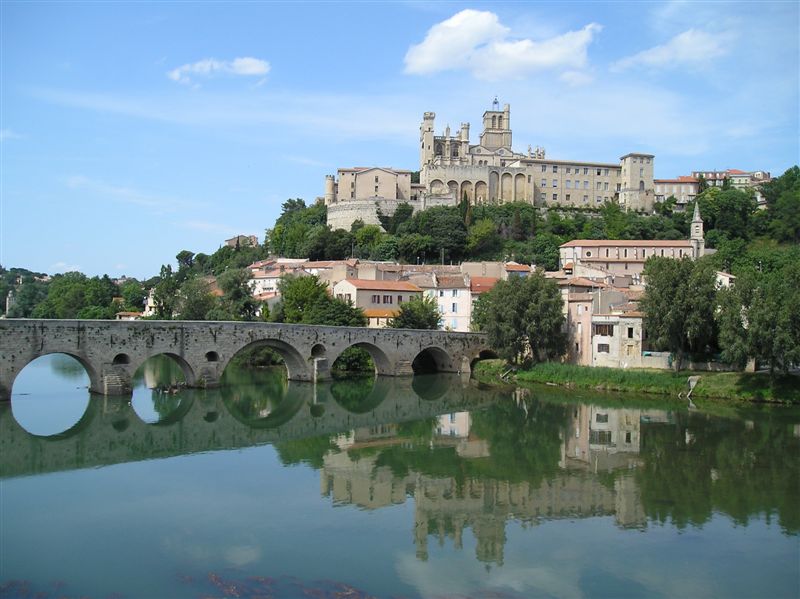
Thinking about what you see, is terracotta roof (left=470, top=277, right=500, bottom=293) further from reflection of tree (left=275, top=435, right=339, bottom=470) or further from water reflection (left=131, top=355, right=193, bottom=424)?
reflection of tree (left=275, top=435, right=339, bottom=470)

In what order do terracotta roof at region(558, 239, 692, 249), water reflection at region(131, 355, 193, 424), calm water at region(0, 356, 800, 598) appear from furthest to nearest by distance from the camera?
terracotta roof at region(558, 239, 692, 249) < water reflection at region(131, 355, 193, 424) < calm water at region(0, 356, 800, 598)

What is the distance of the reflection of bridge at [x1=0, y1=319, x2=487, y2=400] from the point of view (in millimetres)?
28297

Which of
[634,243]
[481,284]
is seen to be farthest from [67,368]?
[634,243]

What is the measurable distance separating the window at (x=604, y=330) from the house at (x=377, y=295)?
13297 mm

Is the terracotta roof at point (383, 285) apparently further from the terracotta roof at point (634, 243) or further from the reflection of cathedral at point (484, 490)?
the reflection of cathedral at point (484, 490)

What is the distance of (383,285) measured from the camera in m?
51.7

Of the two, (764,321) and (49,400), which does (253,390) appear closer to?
(49,400)

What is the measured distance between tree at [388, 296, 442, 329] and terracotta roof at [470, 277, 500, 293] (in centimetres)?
439

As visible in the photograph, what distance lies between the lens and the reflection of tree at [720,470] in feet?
57.1

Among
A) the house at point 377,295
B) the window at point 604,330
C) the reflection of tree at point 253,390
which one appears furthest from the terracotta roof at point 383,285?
the window at point 604,330

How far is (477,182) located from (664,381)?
53.8 metres

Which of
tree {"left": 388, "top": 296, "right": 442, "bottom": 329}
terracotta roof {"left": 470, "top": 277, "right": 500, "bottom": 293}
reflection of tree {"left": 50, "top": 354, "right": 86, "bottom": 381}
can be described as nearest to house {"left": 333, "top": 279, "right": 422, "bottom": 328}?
tree {"left": 388, "top": 296, "right": 442, "bottom": 329}

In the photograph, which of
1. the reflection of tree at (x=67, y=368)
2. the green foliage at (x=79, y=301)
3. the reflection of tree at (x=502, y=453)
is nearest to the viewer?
the reflection of tree at (x=502, y=453)

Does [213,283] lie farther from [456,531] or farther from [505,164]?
[456,531]
